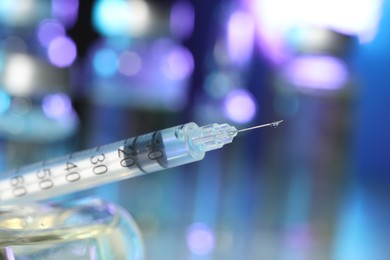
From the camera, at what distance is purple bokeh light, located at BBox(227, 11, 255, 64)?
3.40ft

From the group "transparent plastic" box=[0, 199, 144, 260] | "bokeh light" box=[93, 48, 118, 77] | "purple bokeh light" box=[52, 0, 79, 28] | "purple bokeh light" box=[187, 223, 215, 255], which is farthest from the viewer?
"purple bokeh light" box=[52, 0, 79, 28]

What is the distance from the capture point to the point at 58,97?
956mm

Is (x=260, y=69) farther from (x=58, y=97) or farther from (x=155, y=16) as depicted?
A: (x=58, y=97)

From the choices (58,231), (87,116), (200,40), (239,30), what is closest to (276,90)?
(239,30)

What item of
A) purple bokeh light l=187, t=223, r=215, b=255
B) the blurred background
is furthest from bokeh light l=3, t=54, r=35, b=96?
purple bokeh light l=187, t=223, r=215, b=255

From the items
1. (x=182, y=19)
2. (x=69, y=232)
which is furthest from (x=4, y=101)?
(x=69, y=232)

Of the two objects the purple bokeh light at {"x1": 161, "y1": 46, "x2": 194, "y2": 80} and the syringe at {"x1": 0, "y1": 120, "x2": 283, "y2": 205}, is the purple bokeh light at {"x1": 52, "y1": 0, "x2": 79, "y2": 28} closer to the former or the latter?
the purple bokeh light at {"x1": 161, "y1": 46, "x2": 194, "y2": 80}

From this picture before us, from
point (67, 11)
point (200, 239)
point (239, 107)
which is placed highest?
point (67, 11)

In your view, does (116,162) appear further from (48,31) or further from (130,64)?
(48,31)

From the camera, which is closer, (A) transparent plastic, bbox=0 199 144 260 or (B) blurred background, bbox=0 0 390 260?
(A) transparent plastic, bbox=0 199 144 260

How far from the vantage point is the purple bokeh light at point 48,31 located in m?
1.04

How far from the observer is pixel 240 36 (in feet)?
3.56

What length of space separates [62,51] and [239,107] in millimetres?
366

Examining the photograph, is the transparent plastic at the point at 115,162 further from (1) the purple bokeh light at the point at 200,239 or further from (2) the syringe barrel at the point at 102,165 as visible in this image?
(1) the purple bokeh light at the point at 200,239
